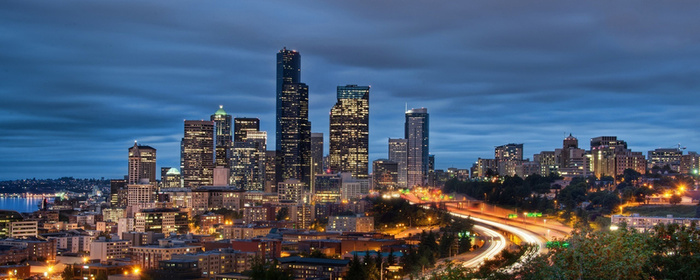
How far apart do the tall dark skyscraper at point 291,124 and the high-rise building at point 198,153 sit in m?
15.8

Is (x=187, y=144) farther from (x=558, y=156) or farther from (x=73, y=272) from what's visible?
(x=73, y=272)

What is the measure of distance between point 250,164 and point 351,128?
85.9ft

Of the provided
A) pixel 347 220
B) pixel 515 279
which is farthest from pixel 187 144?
pixel 515 279

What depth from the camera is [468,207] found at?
117312 millimetres

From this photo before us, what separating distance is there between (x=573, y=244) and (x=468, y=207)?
97351 millimetres

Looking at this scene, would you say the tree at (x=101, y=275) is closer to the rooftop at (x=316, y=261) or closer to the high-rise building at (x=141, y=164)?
the rooftop at (x=316, y=261)

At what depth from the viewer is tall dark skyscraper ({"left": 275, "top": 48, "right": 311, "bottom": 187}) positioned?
188000 mm

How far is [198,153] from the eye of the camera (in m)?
188

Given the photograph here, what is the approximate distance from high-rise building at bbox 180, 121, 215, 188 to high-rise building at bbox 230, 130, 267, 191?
264 inches

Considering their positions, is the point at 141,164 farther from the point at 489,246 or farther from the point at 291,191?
the point at 489,246

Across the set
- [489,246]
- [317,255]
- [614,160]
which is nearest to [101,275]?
[317,255]

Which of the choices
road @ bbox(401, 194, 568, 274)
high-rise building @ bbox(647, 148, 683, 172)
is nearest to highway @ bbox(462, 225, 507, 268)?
road @ bbox(401, 194, 568, 274)

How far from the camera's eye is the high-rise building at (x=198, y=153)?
185875 millimetres

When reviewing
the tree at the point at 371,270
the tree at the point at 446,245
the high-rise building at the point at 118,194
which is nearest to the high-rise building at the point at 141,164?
the high-rise building at the point at 118,194
